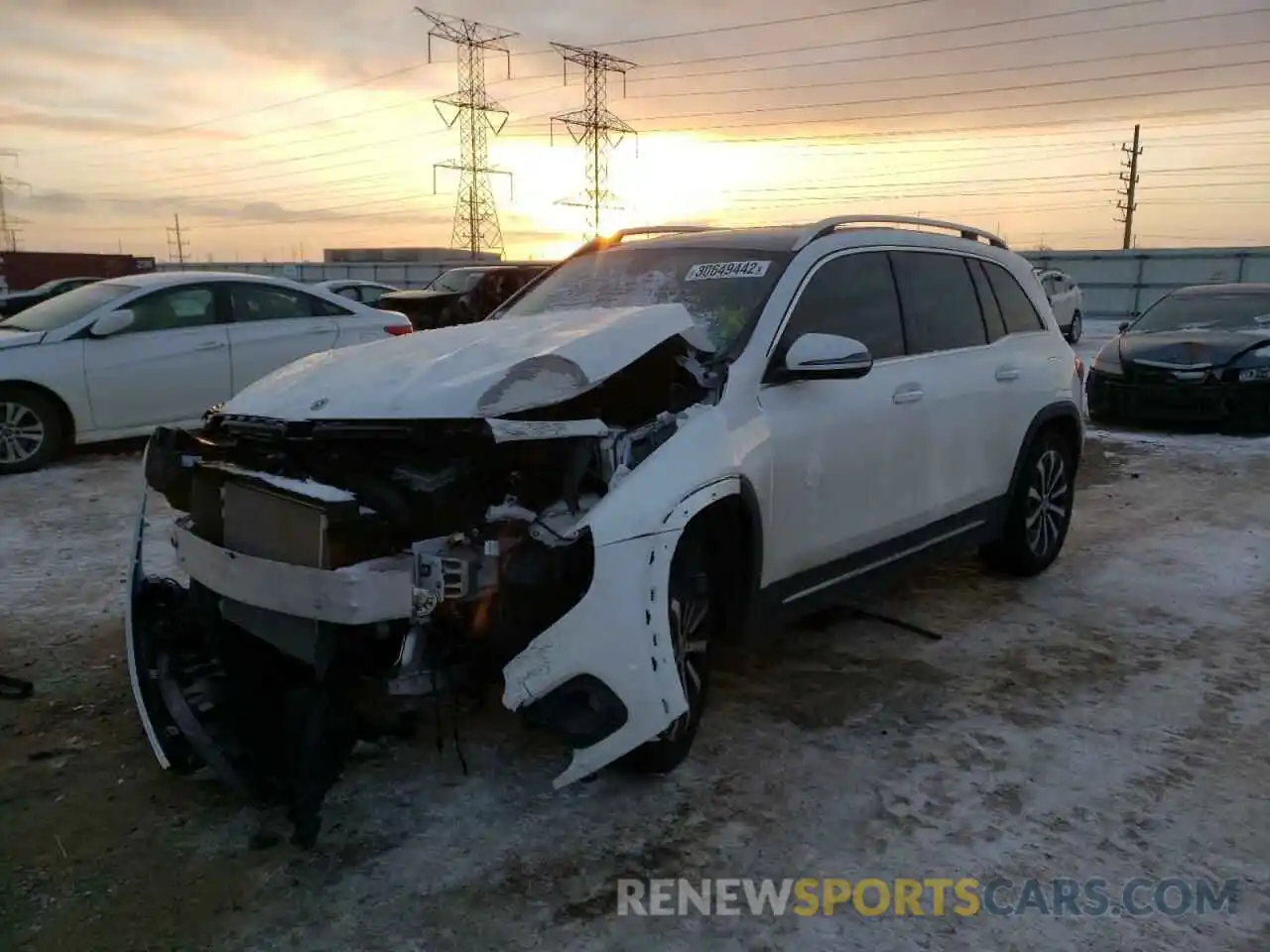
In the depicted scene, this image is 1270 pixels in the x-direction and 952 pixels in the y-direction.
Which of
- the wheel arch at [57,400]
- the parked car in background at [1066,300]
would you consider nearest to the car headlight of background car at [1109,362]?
the parked car in background at [1066,300]

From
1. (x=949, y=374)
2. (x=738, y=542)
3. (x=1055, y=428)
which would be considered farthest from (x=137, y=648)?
(x=1055, y=428)

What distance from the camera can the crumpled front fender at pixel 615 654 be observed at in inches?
110

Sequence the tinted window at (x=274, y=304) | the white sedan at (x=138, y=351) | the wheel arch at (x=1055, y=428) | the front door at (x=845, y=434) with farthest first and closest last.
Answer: the tinted window at (x=274, y=304) < the white sedan at (x=138, y=351) < the wheel arch at (x=1055, y=428) < the front door at (x=845, y=434)

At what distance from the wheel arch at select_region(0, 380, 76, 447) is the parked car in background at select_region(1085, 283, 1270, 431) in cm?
1004

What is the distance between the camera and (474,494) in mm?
2963

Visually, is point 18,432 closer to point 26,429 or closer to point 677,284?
point 26,429

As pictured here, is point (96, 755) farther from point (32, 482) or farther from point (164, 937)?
point (32, 482)

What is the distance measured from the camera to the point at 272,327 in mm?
8852

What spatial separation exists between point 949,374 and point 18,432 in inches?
283

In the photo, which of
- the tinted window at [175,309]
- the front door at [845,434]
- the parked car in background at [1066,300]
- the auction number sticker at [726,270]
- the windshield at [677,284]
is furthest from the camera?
the parked car in background at [1066,300]

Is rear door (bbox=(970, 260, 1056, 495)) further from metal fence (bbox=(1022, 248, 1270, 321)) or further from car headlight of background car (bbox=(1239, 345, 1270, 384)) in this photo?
metal fence (bbox=(1022, 248, 1270, 321))

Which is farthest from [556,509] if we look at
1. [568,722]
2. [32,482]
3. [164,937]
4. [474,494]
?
[32,482]

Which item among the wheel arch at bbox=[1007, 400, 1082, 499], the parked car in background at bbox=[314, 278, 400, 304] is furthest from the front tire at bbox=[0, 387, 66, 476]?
the parked car in background at bbox=[314, 278, 400, 304]

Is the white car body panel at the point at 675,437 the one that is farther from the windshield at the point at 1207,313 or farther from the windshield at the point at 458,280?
the windshield at the point at 458,280
